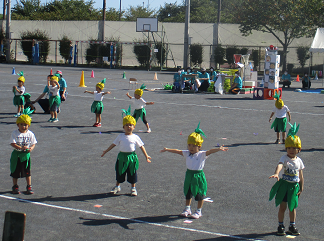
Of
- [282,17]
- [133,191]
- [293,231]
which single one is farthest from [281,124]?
[282,17]

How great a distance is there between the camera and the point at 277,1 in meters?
45.5

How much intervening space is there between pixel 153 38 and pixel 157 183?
1703 inches

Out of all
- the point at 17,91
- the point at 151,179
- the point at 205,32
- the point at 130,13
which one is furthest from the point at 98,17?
the point at 151,179

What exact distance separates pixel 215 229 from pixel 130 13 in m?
88.0

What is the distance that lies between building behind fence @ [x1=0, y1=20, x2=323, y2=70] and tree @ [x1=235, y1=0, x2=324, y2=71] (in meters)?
2.13

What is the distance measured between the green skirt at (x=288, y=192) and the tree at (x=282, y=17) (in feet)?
128

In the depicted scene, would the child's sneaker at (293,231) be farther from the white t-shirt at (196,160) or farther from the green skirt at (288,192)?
the white t-shirt at (196,160)

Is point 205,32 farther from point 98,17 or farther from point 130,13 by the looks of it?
point 130,13

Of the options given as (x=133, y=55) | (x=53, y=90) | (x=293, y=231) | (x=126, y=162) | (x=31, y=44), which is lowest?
(x=293, y=231)

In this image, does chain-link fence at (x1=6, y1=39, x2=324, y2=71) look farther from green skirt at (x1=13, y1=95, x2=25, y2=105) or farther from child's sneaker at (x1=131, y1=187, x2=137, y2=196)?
child's sneaker at (x1=131, y1=187, x2=137, y2=196)

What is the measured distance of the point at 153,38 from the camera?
165 feet

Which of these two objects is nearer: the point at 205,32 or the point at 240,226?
the point at 240,226

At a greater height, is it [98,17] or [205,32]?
[98,17]

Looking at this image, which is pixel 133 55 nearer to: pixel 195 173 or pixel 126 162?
pixel 126 162
